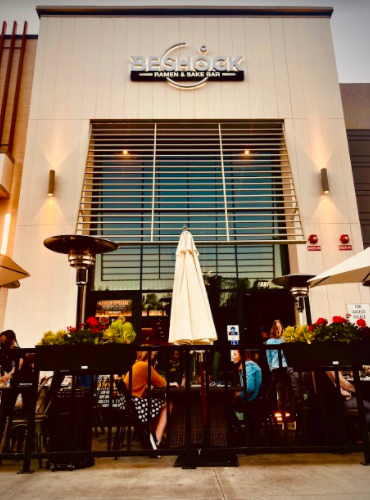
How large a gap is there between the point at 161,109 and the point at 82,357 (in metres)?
7.16

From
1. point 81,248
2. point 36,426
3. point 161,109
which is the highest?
point 161,109

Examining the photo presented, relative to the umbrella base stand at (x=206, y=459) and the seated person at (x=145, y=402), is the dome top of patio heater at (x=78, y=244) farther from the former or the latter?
the umbrella base stand at (x=206, y=459)

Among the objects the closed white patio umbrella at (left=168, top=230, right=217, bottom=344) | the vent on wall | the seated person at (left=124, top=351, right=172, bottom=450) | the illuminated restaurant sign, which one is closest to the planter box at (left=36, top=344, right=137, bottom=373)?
A: the closed white patio umbrella at (left=168, top=230, right=217, bottom=344)

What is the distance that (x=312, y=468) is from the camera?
3678 mm

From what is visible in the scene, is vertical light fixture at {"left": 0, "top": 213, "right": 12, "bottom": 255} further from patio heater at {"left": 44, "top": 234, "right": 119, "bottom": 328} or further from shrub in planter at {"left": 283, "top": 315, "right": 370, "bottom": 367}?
shrub in planter at {"left": 283, "top": 315, "right": 370, "bottom": 367}

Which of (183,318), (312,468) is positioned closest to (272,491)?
(312,468)

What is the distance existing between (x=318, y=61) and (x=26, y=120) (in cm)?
772

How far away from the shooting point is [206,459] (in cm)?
391

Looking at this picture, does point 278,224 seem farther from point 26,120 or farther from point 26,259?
point 26,120

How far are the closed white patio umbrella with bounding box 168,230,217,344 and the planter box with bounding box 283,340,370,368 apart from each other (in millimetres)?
963

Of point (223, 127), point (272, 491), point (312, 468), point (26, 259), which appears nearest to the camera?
point (272, 491)

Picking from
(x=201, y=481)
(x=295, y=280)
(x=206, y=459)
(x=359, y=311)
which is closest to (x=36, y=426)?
(x=206, y=459)

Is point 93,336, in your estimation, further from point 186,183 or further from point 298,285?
A: point 186,183

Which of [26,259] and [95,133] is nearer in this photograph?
[26,259]
